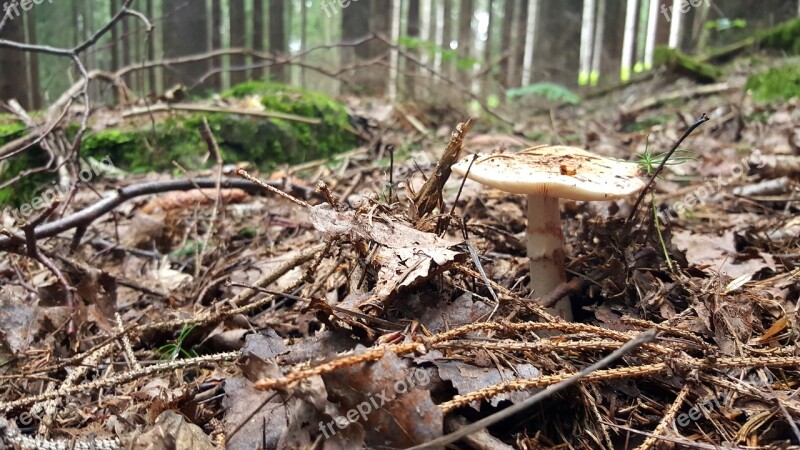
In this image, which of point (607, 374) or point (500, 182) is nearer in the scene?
point (607, 374)

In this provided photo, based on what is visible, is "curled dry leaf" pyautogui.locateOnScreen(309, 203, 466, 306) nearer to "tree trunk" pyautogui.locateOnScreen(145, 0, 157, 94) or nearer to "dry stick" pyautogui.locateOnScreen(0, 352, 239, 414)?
"dry stick" pyautogui.locateOnScreen(0, 352, 239, 414)

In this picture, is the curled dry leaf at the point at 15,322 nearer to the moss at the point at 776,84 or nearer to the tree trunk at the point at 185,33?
the moss at the point at 776,84

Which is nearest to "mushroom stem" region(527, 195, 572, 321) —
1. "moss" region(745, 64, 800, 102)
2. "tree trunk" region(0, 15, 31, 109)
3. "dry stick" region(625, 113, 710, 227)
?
"dry stick" region(625, 113, 710, 227)

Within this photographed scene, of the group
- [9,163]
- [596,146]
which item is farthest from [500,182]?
[9,163]

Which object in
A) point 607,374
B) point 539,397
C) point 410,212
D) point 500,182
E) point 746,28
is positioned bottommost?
point 607,374

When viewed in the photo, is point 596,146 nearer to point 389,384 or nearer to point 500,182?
point 500,182

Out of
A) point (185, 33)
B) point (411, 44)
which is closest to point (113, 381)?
point (411, 44)
